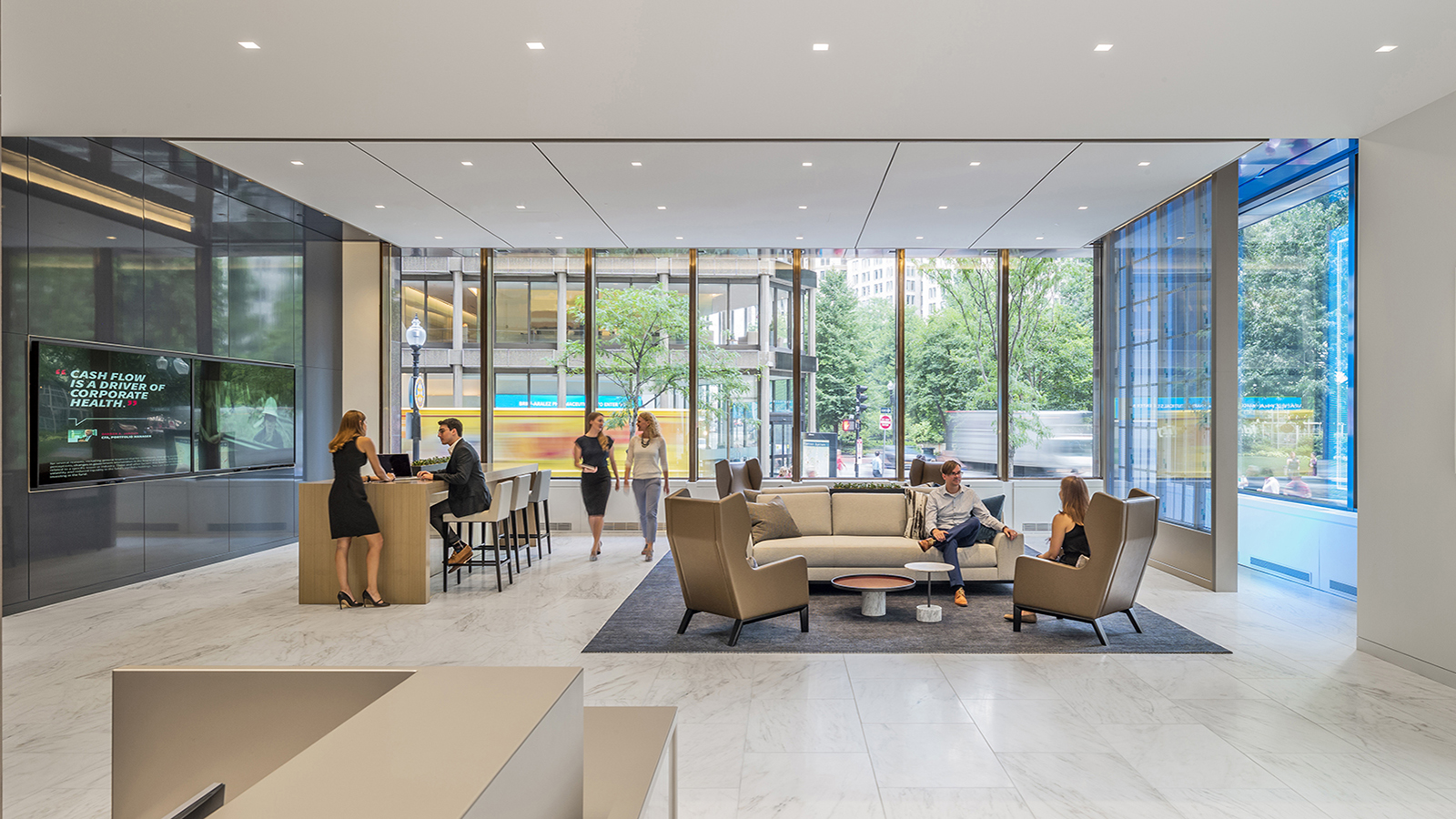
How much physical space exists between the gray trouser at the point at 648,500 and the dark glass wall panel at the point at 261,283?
443 centimetres

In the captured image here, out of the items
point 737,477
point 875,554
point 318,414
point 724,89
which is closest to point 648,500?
point 737,477

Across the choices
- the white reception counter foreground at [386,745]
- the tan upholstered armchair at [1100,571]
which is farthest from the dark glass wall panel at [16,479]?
the tan upholstered armchair at [1100,571]

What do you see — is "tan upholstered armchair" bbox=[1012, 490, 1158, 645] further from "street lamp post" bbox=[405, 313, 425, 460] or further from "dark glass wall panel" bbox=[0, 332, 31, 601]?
"street lamp post" bbox=[405, 313, 425, 460]

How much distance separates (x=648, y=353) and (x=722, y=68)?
6.24 m

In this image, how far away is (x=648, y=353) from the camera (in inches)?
440

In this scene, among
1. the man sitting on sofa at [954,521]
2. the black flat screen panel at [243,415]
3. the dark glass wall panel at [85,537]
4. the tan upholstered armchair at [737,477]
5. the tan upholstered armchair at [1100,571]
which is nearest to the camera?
the tan upholstered armchair at [1100,571]

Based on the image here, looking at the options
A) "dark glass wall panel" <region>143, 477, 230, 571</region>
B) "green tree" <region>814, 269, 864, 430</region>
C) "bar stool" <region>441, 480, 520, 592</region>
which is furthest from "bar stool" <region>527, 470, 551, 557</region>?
"green tree" <region>814, 269, 864, 430</region>

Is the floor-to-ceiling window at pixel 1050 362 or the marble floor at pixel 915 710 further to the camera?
the floor-to-ceiling window at pixel 1050 362

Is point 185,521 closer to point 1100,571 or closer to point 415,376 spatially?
point 415,376

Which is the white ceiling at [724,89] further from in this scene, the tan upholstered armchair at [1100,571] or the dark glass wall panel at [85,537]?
the dark glass wall panel at [85,537]

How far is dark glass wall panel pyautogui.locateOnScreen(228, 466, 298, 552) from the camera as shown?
8938mm

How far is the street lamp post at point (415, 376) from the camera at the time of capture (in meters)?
10.4

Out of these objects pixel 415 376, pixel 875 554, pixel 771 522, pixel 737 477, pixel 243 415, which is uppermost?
pixel 415 376

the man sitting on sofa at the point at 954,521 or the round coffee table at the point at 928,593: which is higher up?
the man sitting on sofa at the point at 954,521
